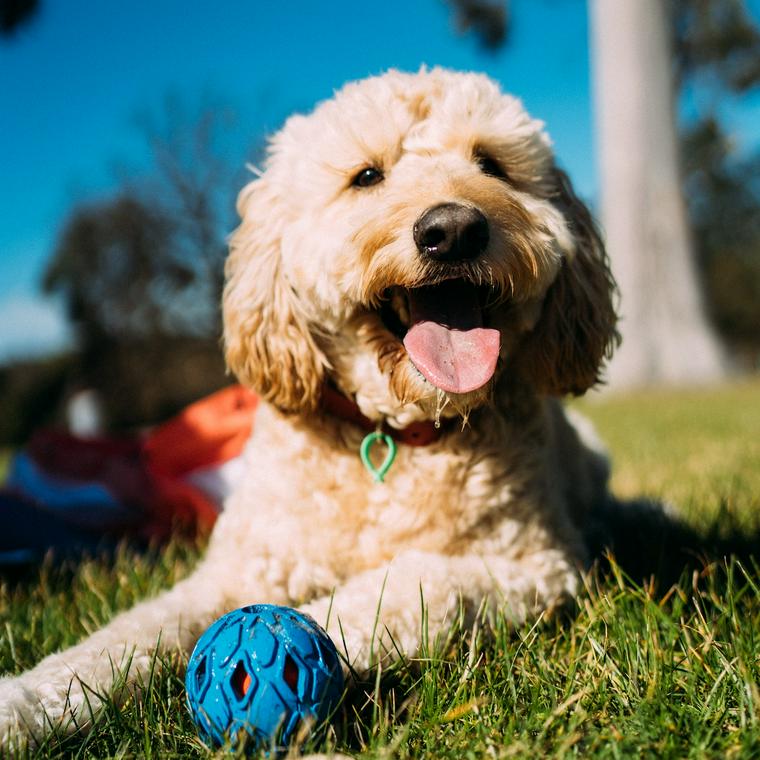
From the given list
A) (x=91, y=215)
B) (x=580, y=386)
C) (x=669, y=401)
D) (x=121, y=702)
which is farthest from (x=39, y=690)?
(x=91, y=215)

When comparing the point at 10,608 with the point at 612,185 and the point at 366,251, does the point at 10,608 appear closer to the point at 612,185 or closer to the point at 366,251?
the point at 366,251

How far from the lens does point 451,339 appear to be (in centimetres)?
225

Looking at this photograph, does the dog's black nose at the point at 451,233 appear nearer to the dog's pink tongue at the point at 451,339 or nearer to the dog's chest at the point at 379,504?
the dog's pink tongue at the point at 451,339

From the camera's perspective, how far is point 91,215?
17.8 metres

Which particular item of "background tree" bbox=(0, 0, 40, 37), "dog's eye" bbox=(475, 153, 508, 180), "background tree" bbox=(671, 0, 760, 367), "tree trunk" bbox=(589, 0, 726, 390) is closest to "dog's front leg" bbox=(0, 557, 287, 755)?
"dog's eye" bbox=(475, 153, 508, 180)

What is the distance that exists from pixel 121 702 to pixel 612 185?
1430 centimetres

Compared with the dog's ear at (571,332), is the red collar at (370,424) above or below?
below

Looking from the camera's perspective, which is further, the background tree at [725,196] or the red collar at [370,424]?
the background tree at [725,196]

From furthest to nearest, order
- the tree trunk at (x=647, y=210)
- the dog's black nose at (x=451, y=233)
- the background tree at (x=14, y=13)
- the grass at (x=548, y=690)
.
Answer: the tree trunk at (x=647, y=210)
the background tree at (x=14, y=13)
the dog's black nose at (x=451, y=233)
the grass at (x=548, y=690)

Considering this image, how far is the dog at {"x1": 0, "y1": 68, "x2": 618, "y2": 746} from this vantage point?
2141 mm

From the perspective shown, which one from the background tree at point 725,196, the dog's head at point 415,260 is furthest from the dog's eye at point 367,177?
the background tree at point 725,196

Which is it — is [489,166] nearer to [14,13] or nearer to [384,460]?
[384,460]

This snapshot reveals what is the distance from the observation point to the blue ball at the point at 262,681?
1.51 m

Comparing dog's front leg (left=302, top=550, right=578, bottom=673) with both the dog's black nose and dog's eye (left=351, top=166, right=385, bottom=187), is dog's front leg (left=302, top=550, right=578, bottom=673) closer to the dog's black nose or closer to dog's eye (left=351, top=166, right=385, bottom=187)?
the dog's black nose
